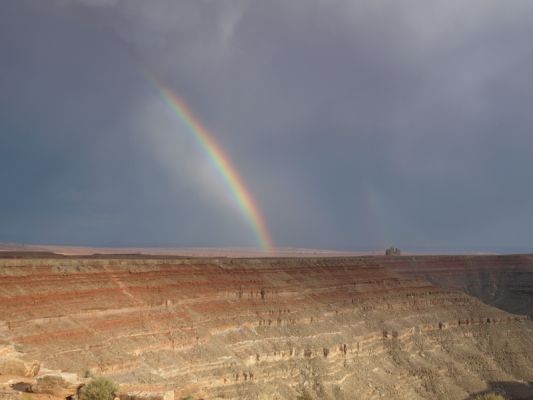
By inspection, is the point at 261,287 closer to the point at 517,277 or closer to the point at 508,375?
the point at 508,375

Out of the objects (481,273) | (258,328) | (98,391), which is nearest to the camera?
(98,391)

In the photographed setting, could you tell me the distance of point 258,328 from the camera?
1912 inches

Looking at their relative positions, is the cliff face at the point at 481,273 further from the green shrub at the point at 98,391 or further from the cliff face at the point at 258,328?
the green shrub at the point at 98,391

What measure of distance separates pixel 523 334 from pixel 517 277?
153 feet

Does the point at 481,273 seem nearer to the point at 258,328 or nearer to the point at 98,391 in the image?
the point at 258,328

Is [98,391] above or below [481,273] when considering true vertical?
below

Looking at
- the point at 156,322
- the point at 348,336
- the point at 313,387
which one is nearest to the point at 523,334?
the point at 348,336

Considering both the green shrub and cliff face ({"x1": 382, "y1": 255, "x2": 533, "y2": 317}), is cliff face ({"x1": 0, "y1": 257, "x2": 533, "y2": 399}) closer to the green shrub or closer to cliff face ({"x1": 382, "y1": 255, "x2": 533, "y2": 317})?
the green shrub

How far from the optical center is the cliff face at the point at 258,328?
1345 inches

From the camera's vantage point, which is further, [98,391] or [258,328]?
Result: [258,328]

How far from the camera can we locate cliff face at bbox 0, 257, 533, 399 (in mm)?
34156

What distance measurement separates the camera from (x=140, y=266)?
45.3m

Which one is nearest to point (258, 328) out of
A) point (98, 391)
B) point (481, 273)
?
point (98, 391)

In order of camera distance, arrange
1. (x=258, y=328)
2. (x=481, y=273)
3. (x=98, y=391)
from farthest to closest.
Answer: (x=481, y=273), (x=258, y=328), (x=98, y=391)
